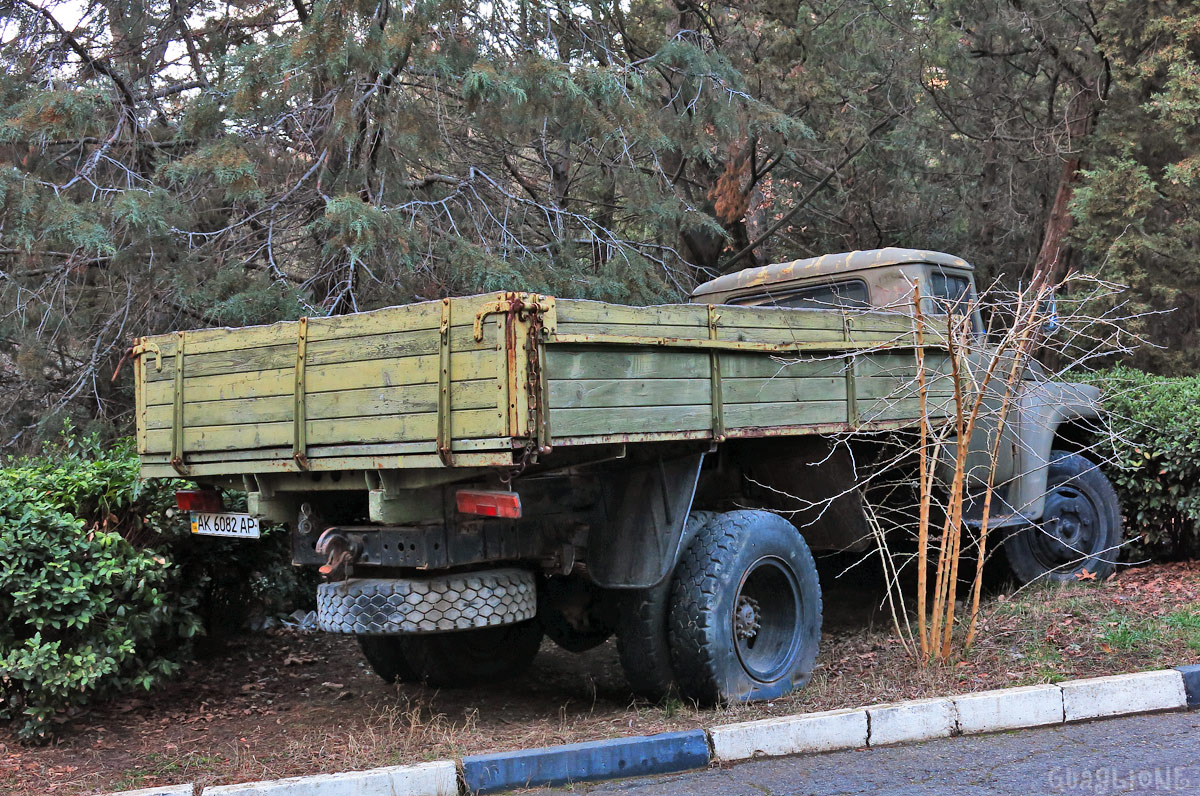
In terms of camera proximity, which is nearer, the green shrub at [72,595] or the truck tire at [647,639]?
the green shrub at [72,595]

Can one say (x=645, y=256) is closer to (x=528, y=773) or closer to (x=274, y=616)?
(x=274, y=616)

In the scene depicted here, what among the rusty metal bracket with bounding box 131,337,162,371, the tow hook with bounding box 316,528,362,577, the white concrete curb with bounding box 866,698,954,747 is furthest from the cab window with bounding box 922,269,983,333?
the rusty metal bracket with bounding box 131,337,162,371

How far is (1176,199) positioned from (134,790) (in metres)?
13.1

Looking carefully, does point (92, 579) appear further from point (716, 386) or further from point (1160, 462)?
point (1160, 462)

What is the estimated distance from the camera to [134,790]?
4.12m

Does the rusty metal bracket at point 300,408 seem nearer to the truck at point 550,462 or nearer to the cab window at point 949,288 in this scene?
the truck at point 550,462


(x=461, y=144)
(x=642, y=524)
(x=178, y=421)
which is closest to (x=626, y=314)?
(x=642, y=524)

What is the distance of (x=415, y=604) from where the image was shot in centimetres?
468

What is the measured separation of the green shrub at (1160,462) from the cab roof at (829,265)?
2.05m

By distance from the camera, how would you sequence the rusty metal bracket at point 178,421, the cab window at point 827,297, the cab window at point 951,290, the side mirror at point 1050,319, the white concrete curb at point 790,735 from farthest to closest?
the cab window at point 827,297, the cab window at point 951,290, the side mirror at point 1050,319, the rusty metal bracket at point 178,421, the white concrete curb at point 790,735

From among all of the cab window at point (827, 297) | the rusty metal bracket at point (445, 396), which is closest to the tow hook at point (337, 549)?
the rusty metal bracket at point (445, 396)

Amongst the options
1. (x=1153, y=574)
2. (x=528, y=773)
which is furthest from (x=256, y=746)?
(x=1153, y=574)

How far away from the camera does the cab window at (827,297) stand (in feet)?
24.5

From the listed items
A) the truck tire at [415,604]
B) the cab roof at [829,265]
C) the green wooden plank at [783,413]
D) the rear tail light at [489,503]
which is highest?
the cab roof at [829,265]
